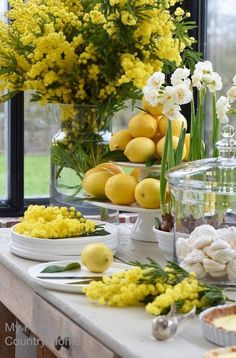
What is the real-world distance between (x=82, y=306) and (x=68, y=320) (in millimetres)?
38

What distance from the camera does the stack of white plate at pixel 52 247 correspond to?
1.89m

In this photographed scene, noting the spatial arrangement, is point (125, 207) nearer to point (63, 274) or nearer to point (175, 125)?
point (175, 125)

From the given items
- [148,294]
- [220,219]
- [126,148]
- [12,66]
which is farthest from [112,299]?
[12,66]

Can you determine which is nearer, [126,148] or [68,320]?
[68,320]

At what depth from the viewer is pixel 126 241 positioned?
2176 millimetres

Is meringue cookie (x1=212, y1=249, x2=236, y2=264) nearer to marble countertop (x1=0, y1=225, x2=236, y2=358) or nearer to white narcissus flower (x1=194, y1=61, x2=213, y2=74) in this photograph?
marble countertop (x1=0, y1=225, x2=236, y2=358)

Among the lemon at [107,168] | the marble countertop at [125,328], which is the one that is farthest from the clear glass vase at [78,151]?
the marble countertop at [125,328]

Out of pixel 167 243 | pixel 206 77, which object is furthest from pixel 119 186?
pixel 206 77

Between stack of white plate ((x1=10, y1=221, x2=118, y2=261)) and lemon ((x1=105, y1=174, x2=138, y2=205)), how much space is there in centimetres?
17

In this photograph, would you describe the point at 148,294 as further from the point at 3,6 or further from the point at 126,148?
the point at 3,6

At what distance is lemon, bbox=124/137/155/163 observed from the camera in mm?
2104

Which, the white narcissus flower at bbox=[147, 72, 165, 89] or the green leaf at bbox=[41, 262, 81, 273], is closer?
the green leaf at bbox=[41, 262, 81, 273]

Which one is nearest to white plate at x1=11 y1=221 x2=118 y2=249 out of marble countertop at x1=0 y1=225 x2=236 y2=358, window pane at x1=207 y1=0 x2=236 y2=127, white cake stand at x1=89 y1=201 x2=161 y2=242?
marble countertop at x1=0 y1=225 x2=236 y2=358

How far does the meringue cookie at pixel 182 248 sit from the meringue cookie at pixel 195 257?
0.05 metres
